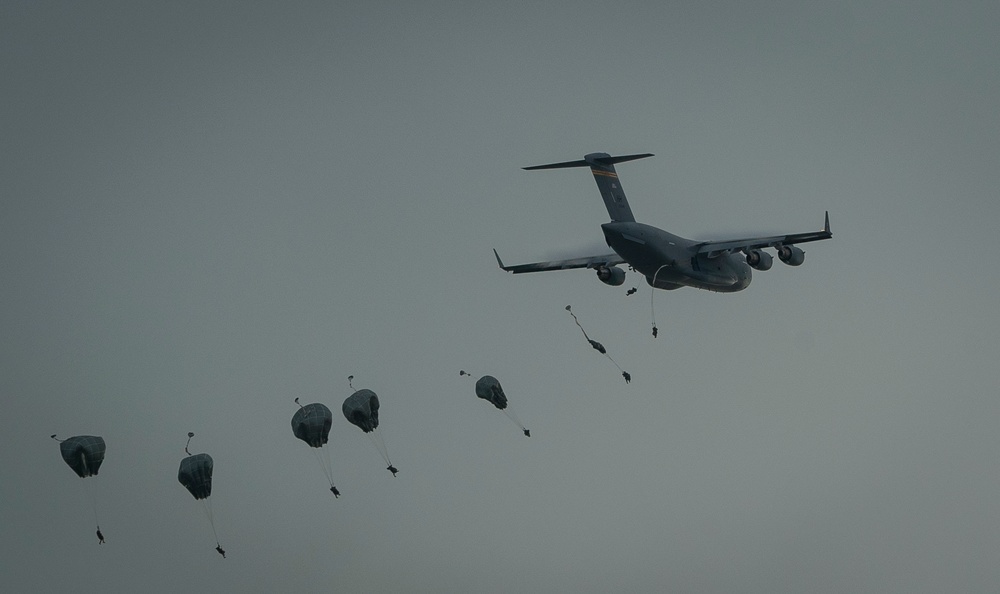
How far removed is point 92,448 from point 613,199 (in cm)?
3842

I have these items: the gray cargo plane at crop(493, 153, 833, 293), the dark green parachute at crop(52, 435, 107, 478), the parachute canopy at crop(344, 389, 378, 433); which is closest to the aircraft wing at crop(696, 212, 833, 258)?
the gray cargo plane at crop(493, 153, 833, 293)

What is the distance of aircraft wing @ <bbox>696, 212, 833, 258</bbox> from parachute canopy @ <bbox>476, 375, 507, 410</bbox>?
17735mm

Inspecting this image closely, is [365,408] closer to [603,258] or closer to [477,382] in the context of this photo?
[477,382]

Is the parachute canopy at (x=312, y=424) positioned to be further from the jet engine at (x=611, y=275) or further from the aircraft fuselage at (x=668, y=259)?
the aircraft fuselage at (x=668, y=259)

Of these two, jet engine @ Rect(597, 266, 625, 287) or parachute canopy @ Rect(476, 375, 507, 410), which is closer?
jet engine @ Rect(597, 266, 625, 287)

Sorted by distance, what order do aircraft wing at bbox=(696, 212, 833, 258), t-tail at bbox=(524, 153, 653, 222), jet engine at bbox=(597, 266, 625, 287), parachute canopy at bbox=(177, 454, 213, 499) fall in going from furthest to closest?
parachute canopy at bbox=(177, 454, 213, 499) < jet engine at bbox=(597, 266, 625, 287) < t-tail at bbox=(524, 153, 653, 222) < aircraft wing at bbox=(696, 212, 833, 258)

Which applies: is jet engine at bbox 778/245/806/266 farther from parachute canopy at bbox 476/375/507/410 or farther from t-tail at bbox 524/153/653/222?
parachute canopy at bbox 476/375/507/410

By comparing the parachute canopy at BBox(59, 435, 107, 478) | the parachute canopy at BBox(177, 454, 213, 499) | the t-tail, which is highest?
the t-tail

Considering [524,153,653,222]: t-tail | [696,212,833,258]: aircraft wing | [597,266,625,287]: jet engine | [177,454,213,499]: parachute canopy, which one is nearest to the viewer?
[696,212,833,258]: aircraft wing

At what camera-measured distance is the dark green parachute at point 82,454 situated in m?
106

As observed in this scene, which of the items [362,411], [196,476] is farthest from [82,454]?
[362,411]

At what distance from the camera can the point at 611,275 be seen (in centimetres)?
10388

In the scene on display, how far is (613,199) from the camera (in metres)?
102

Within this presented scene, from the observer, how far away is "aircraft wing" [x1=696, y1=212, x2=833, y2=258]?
95.6 meters
